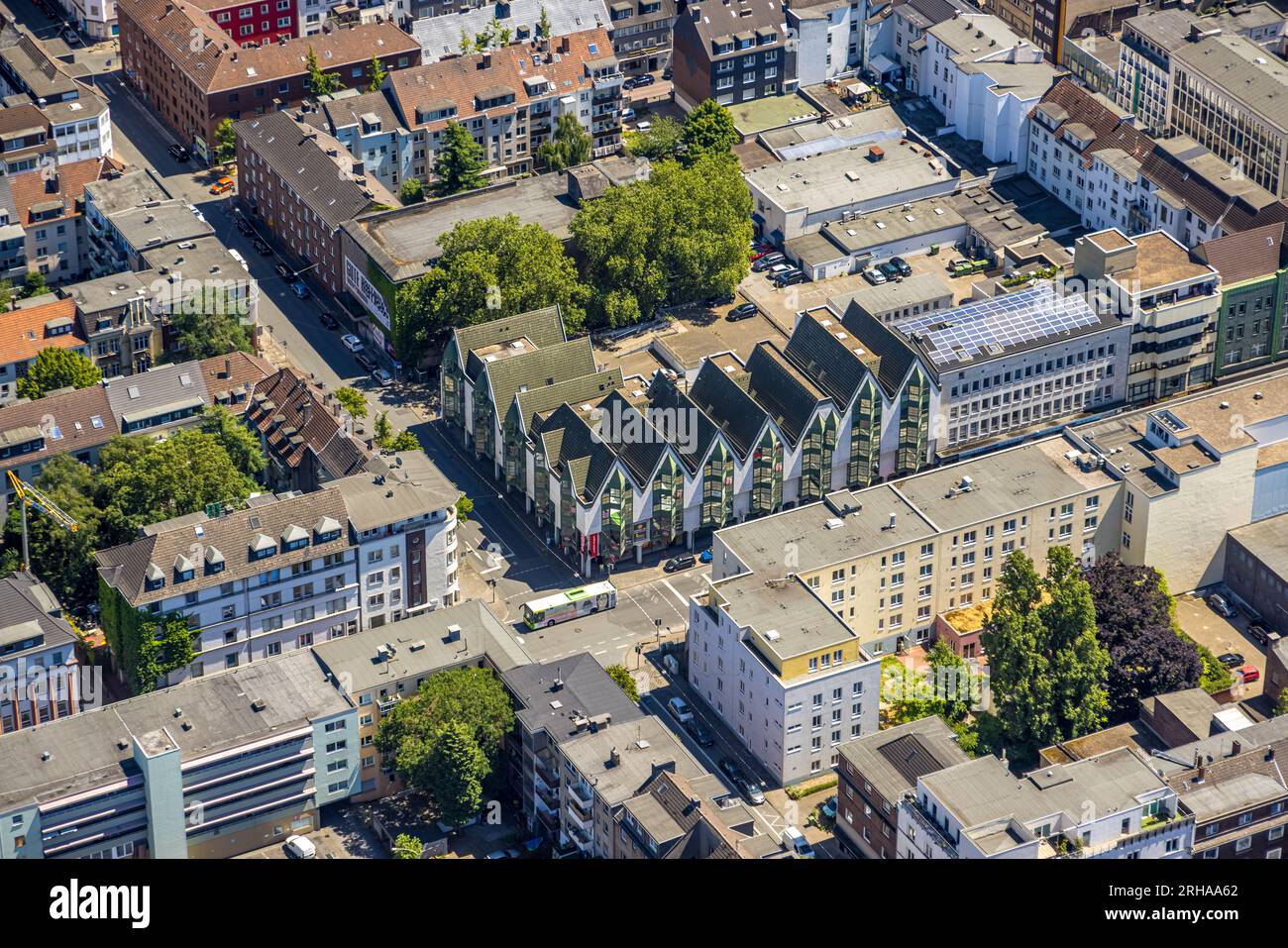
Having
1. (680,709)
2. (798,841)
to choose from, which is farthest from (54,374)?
(798,841)

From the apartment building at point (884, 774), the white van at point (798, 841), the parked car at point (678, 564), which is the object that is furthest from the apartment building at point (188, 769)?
the parked car at point (678, 564)

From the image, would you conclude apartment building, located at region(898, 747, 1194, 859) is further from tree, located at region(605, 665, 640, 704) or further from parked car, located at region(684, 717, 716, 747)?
tree, located at region(605, 665, 640, 704)

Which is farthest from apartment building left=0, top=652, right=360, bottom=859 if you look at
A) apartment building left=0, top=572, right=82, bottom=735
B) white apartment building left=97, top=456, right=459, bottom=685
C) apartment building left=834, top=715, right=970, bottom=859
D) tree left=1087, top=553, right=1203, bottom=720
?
tree left=1087, top=553, right=1203, bottom=720

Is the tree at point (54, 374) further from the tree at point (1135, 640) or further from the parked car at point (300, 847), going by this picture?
the tree at point (1135, 640)

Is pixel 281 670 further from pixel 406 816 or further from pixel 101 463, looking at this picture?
pixel 101 463

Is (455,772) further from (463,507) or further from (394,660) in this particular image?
(463,507)

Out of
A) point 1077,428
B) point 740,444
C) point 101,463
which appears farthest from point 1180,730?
point 101,463
